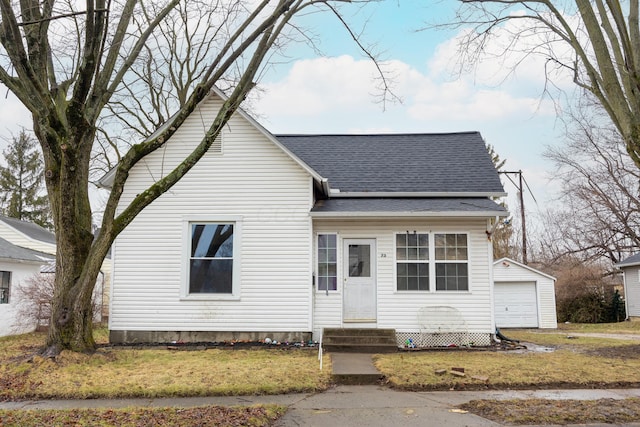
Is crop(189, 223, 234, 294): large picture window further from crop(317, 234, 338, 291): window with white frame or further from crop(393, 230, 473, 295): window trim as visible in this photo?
crop(393, 230, 473, 295): window trim

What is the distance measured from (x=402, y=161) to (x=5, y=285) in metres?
12.9

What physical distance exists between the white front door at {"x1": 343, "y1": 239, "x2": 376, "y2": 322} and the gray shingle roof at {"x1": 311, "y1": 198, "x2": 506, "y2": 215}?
89 cm

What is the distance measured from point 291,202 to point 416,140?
5.77 meters

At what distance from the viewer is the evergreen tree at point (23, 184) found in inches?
1460

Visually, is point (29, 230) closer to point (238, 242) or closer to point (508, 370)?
point (238, 242)

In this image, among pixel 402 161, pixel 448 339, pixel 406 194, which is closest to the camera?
pixel 448 339

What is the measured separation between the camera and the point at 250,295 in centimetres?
1141

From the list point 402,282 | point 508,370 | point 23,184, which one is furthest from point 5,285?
point 23,184

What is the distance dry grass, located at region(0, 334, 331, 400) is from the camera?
278 inches

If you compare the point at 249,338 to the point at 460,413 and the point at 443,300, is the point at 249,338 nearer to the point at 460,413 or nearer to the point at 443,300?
the point at 443,300

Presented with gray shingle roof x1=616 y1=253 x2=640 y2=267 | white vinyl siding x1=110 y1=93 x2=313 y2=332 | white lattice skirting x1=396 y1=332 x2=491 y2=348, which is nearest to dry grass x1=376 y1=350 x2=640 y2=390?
white lattice skirting x1=396 y1=332 x2=491 y2=348

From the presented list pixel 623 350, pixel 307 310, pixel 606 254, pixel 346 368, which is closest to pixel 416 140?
pixel 307 310

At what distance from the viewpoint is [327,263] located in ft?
39.1

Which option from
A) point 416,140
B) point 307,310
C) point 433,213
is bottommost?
point 307,310
